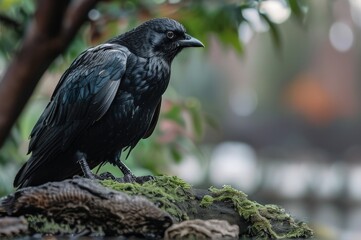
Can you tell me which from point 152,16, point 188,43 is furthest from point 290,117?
point 188,43

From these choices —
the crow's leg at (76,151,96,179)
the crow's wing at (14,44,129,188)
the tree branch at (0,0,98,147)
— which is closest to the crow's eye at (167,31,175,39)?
the crow's wing at (14,44,129,188)

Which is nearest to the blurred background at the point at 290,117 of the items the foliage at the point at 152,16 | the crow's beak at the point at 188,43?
the foliage at the point at 152,16

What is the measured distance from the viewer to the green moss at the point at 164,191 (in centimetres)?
219

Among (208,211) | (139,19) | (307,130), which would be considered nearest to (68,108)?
(208,211)

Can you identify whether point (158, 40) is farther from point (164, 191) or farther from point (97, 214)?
point (97, 214)

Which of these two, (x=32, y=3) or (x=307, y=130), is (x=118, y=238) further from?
(x=307, y=130)

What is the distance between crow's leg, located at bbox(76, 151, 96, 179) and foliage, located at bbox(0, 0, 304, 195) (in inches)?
41.1

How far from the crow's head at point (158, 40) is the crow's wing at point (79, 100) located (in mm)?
45

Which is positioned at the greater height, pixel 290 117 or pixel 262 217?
pixel 290 117

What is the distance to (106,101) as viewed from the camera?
2.42m

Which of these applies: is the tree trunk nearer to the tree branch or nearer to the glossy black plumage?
the glossy black plumage

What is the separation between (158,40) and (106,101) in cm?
24

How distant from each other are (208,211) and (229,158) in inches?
513

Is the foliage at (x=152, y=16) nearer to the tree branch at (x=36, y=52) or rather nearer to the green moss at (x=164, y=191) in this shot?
the tree branch at (x=36, y=52)
